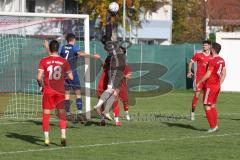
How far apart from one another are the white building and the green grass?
111ft

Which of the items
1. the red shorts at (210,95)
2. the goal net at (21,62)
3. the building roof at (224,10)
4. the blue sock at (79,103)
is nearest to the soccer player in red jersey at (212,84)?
the red shorts at (210,95)

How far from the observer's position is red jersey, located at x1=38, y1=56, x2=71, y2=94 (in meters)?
14.1

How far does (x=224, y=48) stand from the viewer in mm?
37844

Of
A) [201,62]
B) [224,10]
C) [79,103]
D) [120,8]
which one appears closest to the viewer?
[79,103]

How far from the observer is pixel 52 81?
46.6ft

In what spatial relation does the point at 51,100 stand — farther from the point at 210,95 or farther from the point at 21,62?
the point at 21,62

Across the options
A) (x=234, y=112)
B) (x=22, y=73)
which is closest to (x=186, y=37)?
(x=22, y=73)

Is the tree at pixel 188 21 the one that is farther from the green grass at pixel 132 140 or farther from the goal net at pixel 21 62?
the green grass at pixel 132 140

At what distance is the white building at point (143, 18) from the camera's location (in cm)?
5403

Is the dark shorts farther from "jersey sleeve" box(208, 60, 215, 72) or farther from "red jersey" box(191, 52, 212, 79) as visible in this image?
"red jersey" box(191, 52, 212, 79)

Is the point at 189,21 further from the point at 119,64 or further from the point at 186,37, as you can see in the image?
the point at 119,64

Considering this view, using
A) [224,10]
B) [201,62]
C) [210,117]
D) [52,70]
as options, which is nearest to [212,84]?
[210,117]

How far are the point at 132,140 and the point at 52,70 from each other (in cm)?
234

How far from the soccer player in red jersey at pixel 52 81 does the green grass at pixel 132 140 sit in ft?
1.43
